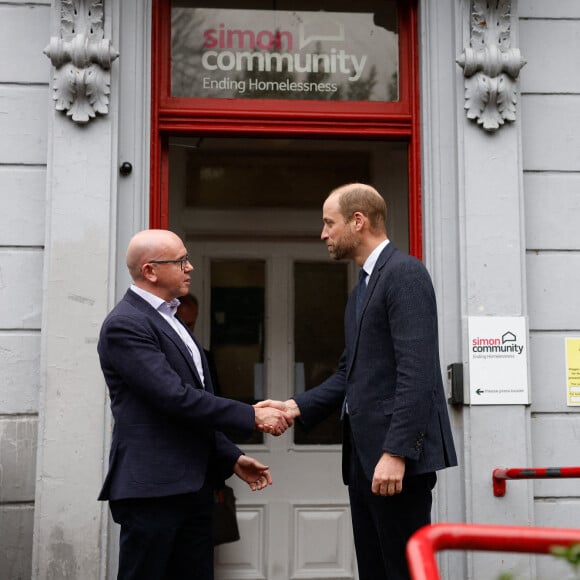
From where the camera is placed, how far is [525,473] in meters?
4.38

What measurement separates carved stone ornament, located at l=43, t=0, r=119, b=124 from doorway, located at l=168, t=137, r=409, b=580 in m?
1.93

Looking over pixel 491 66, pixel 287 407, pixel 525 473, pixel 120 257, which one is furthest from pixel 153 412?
pixel 491 66

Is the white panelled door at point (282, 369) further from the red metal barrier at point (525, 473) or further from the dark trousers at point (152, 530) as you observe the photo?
the dark trousers at point (152, 530)

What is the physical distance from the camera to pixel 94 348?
4.57 meters

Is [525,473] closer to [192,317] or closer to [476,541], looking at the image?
[476,541]

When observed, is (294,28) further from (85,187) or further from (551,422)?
(551,422)

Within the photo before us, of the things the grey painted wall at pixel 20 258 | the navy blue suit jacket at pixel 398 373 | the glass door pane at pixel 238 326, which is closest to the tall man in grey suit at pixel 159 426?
the navy blue suit jacket at pixel 398 373

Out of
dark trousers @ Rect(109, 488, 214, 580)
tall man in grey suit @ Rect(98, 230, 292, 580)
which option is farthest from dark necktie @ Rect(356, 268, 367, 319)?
dark trousers @ Rect(109, 488, 214, 580)

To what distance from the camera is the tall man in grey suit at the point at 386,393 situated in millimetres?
3400

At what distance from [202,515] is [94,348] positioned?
1.29 meters

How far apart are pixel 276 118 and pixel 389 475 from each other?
8.29ft

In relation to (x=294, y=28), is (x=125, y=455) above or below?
below

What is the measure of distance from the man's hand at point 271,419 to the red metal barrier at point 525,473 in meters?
1.26

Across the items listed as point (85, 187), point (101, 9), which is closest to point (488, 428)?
point (85, 187)
